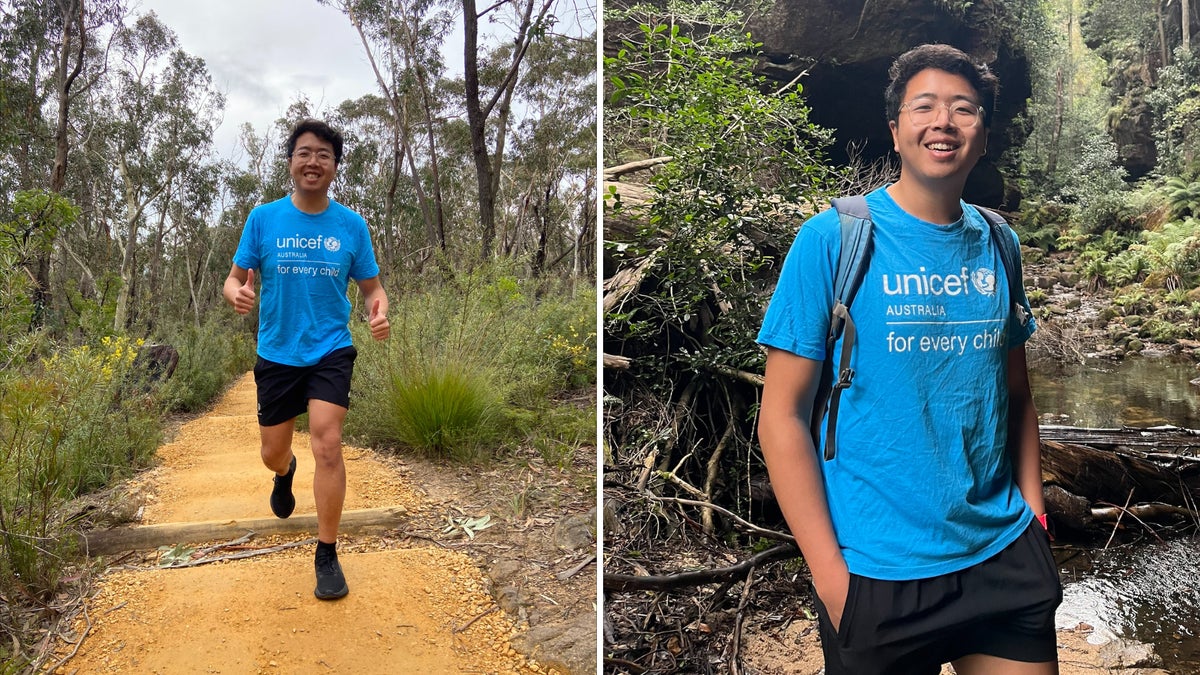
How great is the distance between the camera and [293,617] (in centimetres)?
206

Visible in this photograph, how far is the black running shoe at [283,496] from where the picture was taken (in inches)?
105

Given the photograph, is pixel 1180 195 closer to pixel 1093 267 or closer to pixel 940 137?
pixel 1093 267

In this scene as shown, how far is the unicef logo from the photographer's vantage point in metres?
1.26

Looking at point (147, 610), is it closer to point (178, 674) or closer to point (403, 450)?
point (178, 674)

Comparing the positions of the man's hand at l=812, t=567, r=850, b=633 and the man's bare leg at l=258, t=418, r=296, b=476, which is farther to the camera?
the man's bare leg at l=258, t=418, r=296, b=476

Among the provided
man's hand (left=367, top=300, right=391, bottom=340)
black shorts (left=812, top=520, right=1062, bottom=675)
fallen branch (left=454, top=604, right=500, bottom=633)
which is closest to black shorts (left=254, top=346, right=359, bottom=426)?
man's hand (left=367, top=300, right=391, bottom=340)

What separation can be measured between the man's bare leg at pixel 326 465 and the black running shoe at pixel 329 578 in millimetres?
52

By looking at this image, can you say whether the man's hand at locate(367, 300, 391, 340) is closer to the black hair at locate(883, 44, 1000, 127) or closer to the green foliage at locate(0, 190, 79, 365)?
the green foliage at locate(0, 190, 79, 365)

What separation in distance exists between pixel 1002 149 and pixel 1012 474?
1009 millimetres

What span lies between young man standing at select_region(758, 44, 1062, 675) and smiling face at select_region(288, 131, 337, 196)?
66.4 inches

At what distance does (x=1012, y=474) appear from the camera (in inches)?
52.0

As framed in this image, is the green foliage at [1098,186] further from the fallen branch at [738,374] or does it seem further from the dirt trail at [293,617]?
the dirt trail at [293,617]

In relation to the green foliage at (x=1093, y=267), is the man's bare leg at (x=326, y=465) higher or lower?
→ lower

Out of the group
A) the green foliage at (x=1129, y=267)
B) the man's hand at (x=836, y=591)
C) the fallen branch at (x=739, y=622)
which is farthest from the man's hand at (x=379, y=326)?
the green foliage at (x=1129, y=267)
